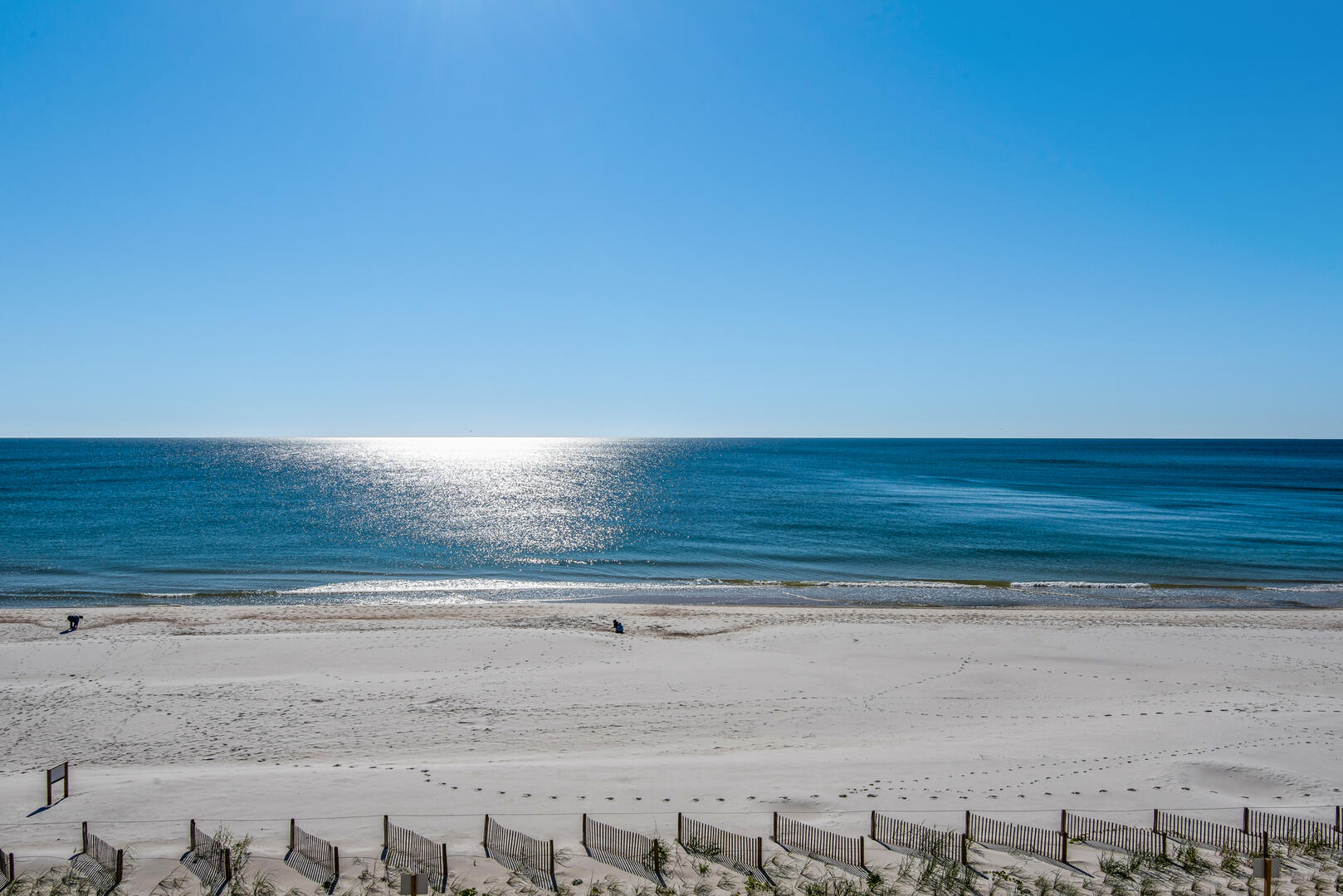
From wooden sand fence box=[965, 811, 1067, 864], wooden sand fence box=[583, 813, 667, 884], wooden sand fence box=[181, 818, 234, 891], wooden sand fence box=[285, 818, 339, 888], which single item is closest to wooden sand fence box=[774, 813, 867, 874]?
wooden sand fence box=[965, 811, 1067, 864]

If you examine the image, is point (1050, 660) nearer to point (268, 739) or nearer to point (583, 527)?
point (268, 739)

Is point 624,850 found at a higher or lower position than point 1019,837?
lower

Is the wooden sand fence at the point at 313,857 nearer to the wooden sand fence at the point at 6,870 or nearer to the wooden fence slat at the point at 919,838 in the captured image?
the wooden sand fence at the point at 6,870

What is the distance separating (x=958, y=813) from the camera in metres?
14.9

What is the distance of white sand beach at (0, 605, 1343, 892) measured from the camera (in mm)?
15039

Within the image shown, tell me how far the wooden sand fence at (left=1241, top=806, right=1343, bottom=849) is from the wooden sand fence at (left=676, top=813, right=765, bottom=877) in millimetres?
9160

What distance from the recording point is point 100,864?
12.3m

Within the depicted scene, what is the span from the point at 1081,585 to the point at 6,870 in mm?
47332

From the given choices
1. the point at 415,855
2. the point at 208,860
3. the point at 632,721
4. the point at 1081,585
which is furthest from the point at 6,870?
the point at 1081,585

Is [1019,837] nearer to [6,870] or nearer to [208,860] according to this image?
[208,860]

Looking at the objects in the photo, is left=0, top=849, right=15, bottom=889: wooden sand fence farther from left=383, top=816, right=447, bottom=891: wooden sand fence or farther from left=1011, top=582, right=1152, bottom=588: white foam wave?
left=1011, top=582, right=1152, bottom=588: white foam wave

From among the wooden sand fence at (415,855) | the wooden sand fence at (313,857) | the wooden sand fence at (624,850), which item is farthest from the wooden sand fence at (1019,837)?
the wooden sand fence at (313,857)

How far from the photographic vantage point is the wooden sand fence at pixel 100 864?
12.0 metres

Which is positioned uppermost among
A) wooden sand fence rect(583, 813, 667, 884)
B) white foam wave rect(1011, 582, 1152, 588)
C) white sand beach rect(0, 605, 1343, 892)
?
white foam wave rect(1011, 582, 1152, 588)
